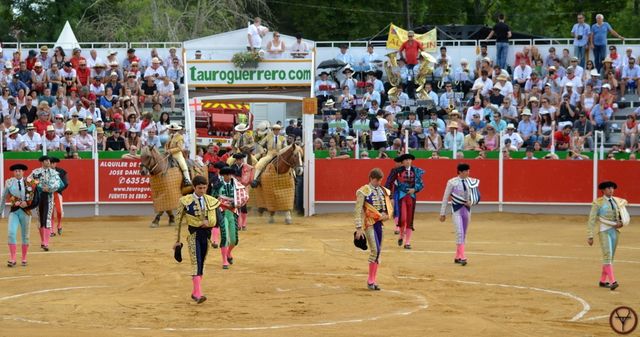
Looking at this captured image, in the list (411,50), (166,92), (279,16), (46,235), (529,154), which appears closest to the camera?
(46,235)

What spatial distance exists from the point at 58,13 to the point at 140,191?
25.1 meters

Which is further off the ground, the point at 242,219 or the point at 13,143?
the point at 13,143

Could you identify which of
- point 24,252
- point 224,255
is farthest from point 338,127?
point 24,252

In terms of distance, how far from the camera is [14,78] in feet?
111

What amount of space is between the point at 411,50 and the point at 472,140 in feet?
17.4

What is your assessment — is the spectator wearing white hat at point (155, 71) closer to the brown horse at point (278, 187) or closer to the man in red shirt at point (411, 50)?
the man in red shirt at point (411, 50)

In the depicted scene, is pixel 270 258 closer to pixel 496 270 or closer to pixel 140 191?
pixel 496 270

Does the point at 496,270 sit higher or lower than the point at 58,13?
lower

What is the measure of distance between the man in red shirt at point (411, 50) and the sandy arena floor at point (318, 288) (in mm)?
9293

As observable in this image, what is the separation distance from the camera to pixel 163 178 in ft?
89.9

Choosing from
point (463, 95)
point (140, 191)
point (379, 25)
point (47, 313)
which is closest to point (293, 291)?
point (47, 313)

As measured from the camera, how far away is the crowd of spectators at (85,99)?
30.6 m

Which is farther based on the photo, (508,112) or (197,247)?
(508,112)

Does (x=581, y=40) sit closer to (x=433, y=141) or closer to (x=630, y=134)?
(x=630, y=134)
